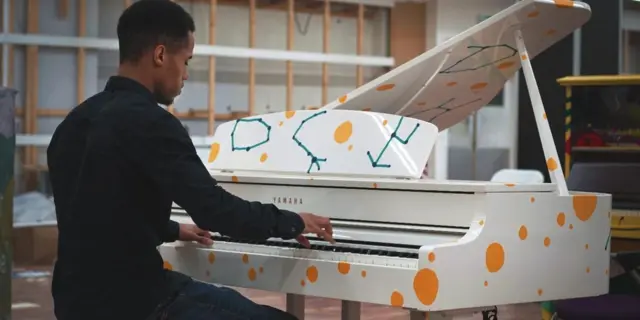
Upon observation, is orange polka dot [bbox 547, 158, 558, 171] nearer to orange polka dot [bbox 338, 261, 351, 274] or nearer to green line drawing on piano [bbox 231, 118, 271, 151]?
orange polka dot [bbox 338, 261, 351, 274]

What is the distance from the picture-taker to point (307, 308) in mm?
5070

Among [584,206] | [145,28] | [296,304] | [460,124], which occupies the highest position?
[145,28]

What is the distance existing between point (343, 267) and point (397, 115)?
70 cm

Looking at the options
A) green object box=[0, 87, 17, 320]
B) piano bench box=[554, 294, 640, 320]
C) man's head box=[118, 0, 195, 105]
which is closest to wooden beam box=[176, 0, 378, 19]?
green object box=[0, 87, 17, 320]

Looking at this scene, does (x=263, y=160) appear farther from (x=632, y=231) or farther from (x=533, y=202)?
(x=632, y=231)

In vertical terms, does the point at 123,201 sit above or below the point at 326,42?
below

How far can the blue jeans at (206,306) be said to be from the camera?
6.88 feet

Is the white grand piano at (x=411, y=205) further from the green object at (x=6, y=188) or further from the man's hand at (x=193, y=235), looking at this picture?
the green object at (x=6, y=188)

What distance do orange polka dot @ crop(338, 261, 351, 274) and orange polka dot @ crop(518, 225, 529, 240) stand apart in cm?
46

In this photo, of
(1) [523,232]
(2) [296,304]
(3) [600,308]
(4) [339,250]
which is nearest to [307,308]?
(2) [296,304]

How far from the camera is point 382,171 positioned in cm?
256

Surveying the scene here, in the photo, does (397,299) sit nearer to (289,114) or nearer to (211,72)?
(289,114)

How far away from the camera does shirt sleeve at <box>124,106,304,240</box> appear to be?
6.45ft

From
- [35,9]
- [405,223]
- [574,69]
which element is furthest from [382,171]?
[35,9]
